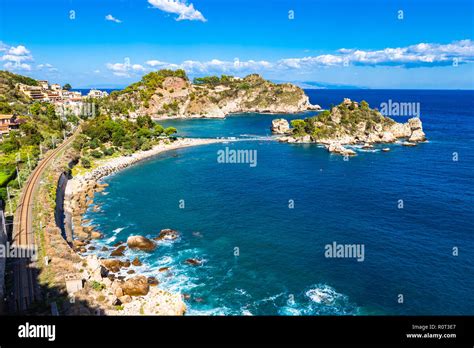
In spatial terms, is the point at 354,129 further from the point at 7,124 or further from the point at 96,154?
the point at 7,124

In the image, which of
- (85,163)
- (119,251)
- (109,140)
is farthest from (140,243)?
(109,140)

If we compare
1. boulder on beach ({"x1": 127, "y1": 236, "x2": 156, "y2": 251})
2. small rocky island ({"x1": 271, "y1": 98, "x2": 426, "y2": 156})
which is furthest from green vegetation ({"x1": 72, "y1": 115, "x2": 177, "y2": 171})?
small rocky island ({"x1": 271, "y1": 98, "x2": 426, "y2": 156})

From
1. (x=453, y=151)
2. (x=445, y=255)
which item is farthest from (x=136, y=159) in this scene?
(x=453, y=151)

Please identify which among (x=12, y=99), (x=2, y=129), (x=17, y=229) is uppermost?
(x=12, y=99)

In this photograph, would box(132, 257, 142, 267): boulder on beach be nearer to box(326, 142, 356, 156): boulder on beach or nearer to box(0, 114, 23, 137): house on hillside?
box(0, 114, 23, 137): house on hillside
